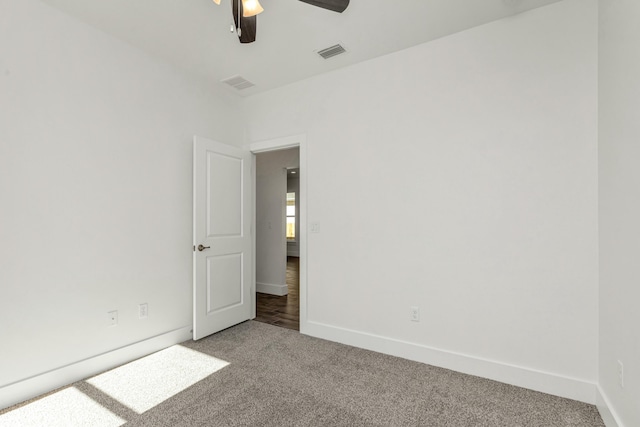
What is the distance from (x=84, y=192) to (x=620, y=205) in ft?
11.5

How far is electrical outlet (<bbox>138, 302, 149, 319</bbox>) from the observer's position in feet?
9.07

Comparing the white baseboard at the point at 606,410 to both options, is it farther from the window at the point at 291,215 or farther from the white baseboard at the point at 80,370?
the window at the point at 291,215

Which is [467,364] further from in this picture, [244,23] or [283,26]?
[283,26]

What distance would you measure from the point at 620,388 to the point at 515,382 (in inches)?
28.8

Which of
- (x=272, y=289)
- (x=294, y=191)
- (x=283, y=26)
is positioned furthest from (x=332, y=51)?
(x=294, y=191)

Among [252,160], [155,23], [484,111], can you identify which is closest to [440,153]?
[484,111]

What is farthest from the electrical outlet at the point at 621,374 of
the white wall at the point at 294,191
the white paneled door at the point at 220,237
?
the white wall at the point at 294,191

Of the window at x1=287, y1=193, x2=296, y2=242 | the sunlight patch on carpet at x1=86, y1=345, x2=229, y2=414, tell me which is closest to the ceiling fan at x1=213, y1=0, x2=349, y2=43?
the sunlight patch on carpet at x1=86, y1=345, x2=229, y2=414

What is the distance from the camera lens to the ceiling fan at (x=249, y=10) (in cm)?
160

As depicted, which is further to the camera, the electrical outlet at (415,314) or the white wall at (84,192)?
the electrical outlet at (415,314)

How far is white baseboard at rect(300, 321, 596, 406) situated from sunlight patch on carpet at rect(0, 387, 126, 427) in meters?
1.83

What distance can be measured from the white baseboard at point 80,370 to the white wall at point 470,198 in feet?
4.71

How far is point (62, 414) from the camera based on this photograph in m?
1.90

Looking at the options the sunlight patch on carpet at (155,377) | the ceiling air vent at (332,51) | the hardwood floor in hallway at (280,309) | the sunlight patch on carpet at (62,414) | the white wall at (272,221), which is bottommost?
the hardwood floor in hallway at (280,309)
